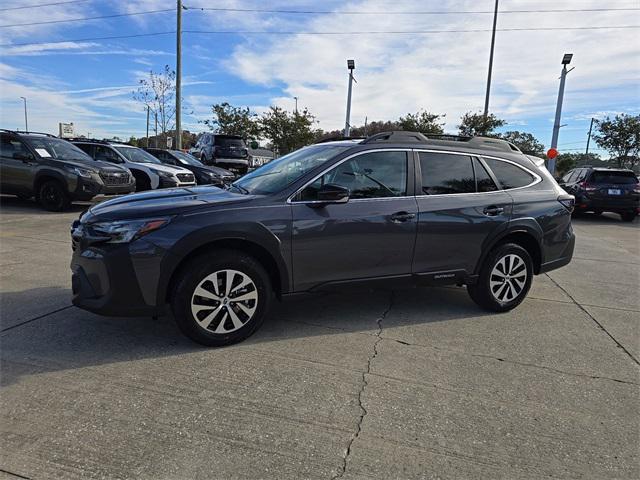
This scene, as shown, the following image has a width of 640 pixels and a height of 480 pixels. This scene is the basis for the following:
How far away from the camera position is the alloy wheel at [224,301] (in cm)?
357

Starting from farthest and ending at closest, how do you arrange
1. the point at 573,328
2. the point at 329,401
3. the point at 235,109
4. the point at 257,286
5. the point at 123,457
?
the point at 235,109
the point at 573,328
the point at 257,286
the point at 329,401
the point at 123,457

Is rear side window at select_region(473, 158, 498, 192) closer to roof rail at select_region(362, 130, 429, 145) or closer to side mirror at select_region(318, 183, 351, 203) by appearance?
roof rail at select_region(362, 130, 429, 145)

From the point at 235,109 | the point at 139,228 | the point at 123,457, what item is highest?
the point at 235,109

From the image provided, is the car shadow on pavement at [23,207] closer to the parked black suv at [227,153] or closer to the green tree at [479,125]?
the parked black suv at [227,153]

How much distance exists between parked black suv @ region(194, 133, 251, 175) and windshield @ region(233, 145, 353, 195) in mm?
16448

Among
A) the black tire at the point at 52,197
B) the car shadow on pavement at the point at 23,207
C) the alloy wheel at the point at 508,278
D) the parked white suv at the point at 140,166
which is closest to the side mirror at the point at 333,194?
the alloy wheel at the point at 508,278

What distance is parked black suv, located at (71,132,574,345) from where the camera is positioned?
3.49 m

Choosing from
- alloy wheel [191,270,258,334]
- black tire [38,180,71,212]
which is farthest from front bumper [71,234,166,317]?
black tire [38,180,71,212]

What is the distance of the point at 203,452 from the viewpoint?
2471mm

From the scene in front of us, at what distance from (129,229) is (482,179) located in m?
3.38

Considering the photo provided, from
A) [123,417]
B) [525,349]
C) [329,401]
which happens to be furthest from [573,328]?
[123,417]

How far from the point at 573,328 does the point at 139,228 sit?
412 centimetres

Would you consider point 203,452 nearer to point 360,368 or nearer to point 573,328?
point 360,368

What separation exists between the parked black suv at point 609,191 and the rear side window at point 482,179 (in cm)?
1120
